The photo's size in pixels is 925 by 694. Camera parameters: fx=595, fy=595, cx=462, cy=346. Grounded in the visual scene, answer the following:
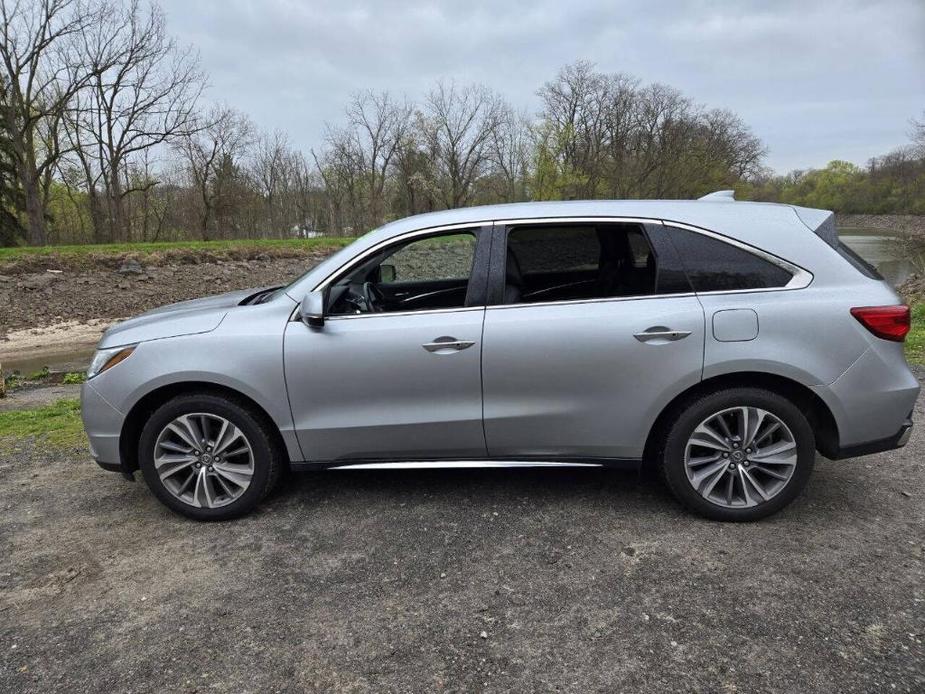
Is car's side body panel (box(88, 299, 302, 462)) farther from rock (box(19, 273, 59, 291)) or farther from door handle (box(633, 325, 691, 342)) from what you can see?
rock (box(19, 273, 59, 291))

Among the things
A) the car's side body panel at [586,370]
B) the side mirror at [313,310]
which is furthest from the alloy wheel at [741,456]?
the side mirror at [313,310]

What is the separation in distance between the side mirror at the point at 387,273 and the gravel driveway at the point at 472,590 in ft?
4.92

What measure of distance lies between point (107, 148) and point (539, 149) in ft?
105

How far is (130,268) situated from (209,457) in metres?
22.6

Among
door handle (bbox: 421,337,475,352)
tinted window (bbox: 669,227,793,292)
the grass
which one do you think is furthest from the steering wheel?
the grass

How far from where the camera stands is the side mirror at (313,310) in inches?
126

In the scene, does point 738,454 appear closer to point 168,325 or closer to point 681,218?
point 681,218

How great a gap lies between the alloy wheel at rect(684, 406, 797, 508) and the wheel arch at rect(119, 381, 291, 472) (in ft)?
7.50

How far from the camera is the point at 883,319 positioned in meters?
2.99

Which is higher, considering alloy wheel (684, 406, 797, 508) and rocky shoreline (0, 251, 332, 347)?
rocky shoreline (0, 251, 332, 347)

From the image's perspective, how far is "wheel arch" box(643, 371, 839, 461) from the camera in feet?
10.3

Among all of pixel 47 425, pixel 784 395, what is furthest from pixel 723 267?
pixel 47 425

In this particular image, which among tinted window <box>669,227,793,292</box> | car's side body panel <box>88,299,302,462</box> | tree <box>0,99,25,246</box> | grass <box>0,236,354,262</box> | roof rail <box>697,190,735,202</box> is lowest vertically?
car's side body panel <box>88,299,302,462</box>

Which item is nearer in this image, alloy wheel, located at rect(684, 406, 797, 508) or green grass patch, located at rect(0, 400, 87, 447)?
alloy wheel, located at rect(684, 406, 797, 508)
